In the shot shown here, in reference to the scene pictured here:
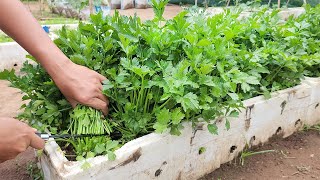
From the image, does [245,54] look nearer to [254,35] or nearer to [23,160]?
[254,35]

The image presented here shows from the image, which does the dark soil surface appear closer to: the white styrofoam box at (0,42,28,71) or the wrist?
the wrist

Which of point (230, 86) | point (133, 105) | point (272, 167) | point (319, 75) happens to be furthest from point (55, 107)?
point (319, 75)

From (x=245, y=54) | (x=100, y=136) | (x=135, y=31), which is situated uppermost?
(x=135, y=31)

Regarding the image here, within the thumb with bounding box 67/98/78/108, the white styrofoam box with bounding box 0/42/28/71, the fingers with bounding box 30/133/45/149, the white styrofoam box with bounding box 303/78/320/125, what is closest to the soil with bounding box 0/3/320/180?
the white styrofoam box with bounding box 303/78/320/125

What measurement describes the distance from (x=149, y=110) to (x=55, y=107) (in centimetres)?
53

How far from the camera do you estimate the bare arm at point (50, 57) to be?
177 cm

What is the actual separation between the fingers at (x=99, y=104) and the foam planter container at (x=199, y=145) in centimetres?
25

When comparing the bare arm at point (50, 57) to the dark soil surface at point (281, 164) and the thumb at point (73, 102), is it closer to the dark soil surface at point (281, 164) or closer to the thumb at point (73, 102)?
the thumb at point (73, 102)

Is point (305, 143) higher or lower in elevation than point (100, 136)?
lower

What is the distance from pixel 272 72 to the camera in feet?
8.58

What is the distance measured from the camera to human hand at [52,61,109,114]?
1786 mm

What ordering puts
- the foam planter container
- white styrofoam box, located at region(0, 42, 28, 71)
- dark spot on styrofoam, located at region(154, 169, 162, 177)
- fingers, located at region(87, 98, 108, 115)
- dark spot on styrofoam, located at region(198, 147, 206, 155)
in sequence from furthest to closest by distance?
white styrofoam box, located at region(0, 42, 28, 71) < dark spot on styrofoam, located at region(198, 147, 206, 155) < dark spot on styrofoam, located at region(154, 169, 162, 177) < fingers, located at region(87, 98, 108, 115) < the foam planter container

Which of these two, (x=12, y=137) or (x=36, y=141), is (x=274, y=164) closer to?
(x=36, y=141)

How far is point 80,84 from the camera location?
179cm
